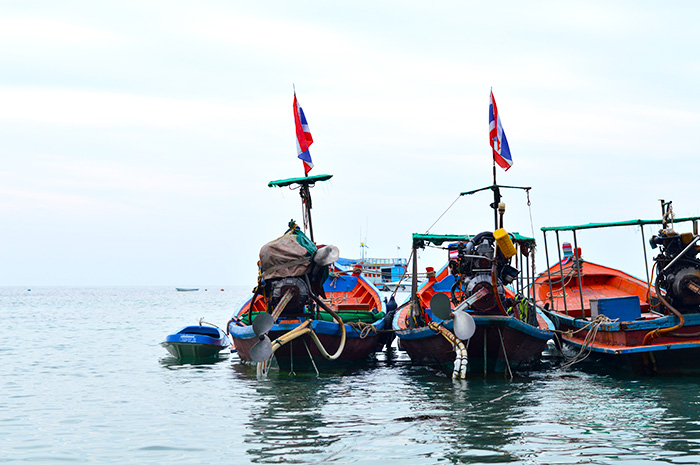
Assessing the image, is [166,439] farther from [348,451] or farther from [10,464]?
Result: [348,451]

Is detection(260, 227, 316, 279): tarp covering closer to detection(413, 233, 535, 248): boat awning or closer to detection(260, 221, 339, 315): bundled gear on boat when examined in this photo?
detection(260, 221, 339, 315): bundled gear on boat

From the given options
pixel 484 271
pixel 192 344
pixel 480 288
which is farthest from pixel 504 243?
pixel 192 344

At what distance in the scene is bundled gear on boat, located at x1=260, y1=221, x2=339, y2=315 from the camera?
18.1 metres

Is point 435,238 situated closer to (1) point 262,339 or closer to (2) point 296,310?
(2) point 296,310

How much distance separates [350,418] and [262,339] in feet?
13.8

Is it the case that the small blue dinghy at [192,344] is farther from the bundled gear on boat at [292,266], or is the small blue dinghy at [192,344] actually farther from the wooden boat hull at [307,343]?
the bundled gear on boat at [292,266]

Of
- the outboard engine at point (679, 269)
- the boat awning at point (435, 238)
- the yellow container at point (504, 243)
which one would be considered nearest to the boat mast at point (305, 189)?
the boat awning at point (435, 238)

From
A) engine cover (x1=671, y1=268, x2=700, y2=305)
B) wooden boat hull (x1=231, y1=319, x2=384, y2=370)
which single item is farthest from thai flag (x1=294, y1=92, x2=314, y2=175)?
engine cover (x1=671, y1=268, x2=700, y2=305)

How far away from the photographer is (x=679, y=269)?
1656cm

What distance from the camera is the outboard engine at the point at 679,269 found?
1630cm

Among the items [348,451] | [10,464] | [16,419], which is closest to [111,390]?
[16,419]

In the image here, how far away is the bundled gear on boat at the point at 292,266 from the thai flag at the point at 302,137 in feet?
11.5

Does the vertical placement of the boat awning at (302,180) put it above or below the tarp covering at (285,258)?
above

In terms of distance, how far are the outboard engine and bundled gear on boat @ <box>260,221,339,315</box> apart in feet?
26.0
